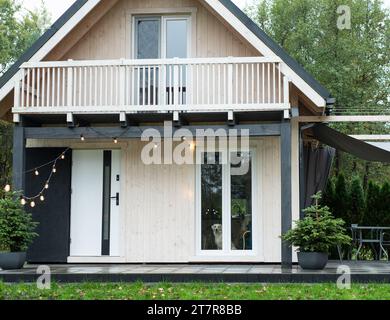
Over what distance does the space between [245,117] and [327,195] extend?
468cm

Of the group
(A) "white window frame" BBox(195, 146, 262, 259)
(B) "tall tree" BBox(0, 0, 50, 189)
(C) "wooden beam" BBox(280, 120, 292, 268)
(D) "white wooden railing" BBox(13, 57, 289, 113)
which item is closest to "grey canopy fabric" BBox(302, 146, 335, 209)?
(A) "white window frame" BBox(195, 146, 262, 259)

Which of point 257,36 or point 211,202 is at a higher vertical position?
point 257,36

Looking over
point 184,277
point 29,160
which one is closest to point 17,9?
point 29,160

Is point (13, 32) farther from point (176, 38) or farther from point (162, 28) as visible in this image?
point (176, 38)

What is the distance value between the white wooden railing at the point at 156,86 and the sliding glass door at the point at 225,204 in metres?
1.29

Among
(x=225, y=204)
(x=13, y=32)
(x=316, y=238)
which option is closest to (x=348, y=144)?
(x=225, y=204)

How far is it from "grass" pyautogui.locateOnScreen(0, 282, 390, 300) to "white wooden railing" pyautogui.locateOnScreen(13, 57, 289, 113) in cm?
353

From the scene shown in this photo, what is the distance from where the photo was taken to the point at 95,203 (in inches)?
513

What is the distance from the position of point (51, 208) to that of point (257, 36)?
5.19 metres

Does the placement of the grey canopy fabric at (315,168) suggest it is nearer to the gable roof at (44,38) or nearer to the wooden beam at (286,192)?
the wooden beam at (286,192)

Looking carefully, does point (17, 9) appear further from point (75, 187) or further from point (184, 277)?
point (184, 277)

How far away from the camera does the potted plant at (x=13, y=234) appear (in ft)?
36.1
